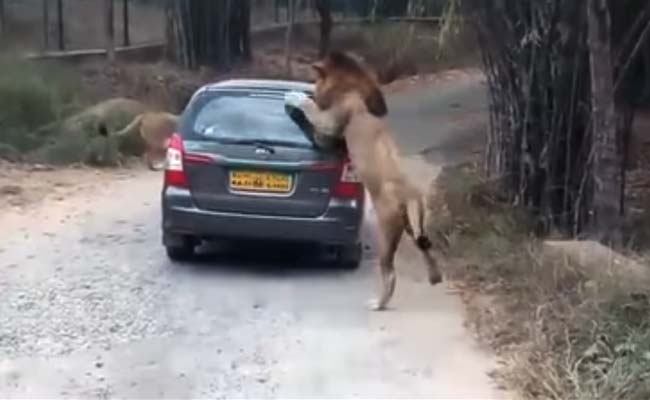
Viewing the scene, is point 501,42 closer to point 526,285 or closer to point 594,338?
point 526,285

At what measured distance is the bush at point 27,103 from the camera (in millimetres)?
17156

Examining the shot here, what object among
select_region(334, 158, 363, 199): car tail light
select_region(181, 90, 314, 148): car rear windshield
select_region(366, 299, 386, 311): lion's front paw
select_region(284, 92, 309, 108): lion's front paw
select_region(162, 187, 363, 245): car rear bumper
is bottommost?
select_region(366, 299, 386, 311): lion's front paw

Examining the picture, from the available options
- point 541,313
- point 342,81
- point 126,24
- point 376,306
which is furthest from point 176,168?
point 126,24

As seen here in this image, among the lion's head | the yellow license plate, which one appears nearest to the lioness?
the lion's head

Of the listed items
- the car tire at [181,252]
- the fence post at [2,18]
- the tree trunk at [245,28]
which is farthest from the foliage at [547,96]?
the tree trunk at [245,28]

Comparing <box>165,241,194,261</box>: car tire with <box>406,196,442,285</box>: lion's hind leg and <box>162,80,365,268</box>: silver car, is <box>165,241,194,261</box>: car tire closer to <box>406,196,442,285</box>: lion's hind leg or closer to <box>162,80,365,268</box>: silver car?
<box>162,80,365,268</box>: silver car

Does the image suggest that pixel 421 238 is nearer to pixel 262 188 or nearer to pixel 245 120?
pixel 262 188

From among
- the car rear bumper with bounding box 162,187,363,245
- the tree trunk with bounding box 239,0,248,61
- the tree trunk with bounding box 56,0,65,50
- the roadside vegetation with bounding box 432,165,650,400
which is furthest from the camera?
the tree trunk with bounding box 239,0,248,61

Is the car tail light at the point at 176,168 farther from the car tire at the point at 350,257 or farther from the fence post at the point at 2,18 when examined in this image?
the fence post at the point at 2,18

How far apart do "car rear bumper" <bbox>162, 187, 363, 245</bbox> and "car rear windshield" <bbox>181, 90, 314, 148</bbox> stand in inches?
20.3

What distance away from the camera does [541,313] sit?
27.2 ft

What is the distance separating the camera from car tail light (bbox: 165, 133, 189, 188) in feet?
34.3

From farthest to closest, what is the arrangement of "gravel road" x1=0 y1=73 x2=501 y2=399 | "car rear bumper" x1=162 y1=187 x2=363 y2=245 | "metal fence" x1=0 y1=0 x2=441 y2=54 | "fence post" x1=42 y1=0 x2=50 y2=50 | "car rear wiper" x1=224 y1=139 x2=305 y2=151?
"fence post" x1=42 y1=0 x2=50 y2=50 → "metal fence" x1=0 y1=0 x2=441 y2=54 → "car rear wiper" x1=224 y1=139 x2=305 y2=151 → "car rear bumper" x1=162 y1=187 x2=363 y2=245 → "gravel road" x1=0 y1=73 x2=501 y2=399

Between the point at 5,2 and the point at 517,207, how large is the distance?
1573 cm
